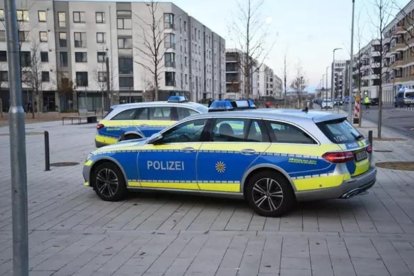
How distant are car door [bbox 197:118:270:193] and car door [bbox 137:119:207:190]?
0.57ft

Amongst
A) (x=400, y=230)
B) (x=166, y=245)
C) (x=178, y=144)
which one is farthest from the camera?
(x=178, y=144)

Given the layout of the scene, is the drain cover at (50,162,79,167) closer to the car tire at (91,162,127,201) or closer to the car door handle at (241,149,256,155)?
the car tire at (91,162,127,201)

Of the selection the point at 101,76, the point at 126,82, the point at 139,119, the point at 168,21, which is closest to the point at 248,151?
the point at 139,119

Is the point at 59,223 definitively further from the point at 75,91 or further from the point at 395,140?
the point at 75,91

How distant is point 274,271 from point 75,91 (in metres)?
69.4

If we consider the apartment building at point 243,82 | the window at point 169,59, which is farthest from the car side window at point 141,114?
the window at point 169,59

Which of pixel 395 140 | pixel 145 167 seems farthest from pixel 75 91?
pixel 145 167

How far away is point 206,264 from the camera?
485 centimetres

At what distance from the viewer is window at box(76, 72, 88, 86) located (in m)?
72.4

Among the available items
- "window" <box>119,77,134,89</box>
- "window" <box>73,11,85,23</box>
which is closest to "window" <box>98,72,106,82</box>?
"window" <box>119,77,134,89</box>

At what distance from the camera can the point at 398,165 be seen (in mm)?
11180

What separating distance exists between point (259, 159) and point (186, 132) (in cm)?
136

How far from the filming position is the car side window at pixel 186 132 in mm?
7328

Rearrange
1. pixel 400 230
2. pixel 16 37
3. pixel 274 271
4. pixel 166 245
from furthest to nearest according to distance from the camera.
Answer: pixel 400 230 → pixel 166 245 → pixel 274 271 → pixel 16 37
